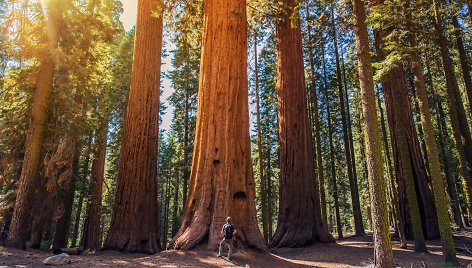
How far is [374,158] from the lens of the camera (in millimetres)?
6863

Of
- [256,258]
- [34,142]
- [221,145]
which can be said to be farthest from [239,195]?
[34,142]

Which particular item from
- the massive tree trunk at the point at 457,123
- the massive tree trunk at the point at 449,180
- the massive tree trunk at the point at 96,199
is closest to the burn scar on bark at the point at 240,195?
the massive tree trunk at the point at 457,123

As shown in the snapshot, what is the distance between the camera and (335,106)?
26.3 meters

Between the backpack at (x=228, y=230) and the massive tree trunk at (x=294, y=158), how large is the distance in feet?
15.1

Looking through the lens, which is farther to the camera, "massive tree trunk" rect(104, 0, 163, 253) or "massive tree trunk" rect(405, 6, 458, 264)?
"massive tree trunk" rect(104, 0, 163, 253)

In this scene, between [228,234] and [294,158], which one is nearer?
[228,234]

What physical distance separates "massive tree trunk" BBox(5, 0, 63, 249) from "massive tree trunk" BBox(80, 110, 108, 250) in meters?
5.09

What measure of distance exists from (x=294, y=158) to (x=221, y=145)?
15.6 feet

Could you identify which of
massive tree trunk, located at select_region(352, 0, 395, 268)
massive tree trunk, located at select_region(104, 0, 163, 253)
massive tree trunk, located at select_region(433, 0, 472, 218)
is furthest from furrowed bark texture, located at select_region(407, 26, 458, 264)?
massive tree trunk, located at select_region(104, 0, 163, 253)

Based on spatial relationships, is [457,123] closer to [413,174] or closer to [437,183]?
[413,174]

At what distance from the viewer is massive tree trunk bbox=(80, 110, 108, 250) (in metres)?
15.7

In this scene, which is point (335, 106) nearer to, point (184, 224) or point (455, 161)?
point (455, 161)

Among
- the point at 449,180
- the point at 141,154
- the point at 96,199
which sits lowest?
the point at 96,199

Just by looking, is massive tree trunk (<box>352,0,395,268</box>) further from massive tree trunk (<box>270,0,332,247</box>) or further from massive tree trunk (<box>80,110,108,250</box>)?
massive tree trunk (<box>80,110,108,250</box>)
